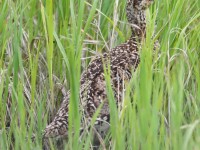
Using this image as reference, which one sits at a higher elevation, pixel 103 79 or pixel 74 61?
pixel 74 61

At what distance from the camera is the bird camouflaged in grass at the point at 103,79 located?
3.23 m

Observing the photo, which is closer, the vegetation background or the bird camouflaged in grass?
the vegetation background

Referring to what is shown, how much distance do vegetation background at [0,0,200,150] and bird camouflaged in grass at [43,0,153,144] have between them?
80 mm

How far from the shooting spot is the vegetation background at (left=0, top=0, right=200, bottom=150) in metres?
2.85

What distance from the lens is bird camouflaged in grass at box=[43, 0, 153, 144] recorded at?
127 inches

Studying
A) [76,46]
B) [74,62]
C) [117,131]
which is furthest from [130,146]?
[76,46]

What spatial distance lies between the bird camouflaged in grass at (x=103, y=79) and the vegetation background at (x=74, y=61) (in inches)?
3.1

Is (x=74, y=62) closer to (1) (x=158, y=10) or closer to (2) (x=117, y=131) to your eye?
(2) (x=117, y=131)

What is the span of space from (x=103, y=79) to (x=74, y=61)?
532 mm

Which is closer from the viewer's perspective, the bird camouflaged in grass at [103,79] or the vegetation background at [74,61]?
the vegetation background at [74,61]

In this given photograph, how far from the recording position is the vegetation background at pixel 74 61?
2850 millimetres

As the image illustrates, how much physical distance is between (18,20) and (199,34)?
93 centimetres

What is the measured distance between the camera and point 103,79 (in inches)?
134

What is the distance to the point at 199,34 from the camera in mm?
3504
